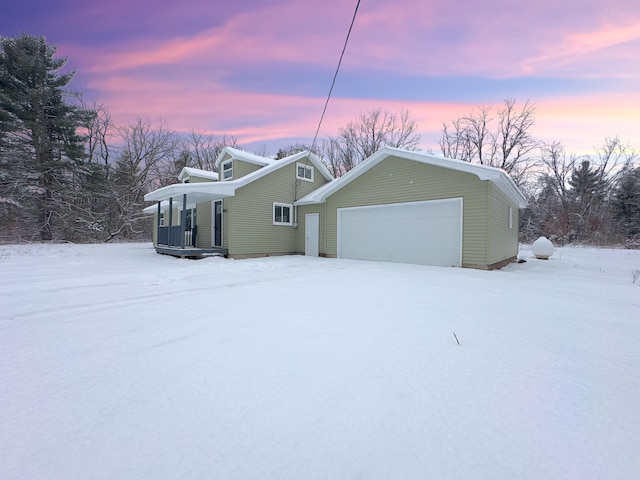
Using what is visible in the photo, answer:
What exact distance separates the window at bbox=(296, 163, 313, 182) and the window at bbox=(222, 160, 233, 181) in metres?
3.10

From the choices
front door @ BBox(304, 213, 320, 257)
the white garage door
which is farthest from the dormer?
the white garage door

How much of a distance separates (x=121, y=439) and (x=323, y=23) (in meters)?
7.82

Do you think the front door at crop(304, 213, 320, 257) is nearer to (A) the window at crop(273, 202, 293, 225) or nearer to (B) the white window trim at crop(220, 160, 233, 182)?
(A) the window at crop(273, 202, 293, 225)

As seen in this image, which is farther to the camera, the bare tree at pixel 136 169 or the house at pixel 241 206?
the bare tree at pixel 136 169

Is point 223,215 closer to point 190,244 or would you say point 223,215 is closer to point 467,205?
point 190,244

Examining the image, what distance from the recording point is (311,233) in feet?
43.2

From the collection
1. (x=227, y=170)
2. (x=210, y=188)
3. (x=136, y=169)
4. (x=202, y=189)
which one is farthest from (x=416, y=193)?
(x=136, y=169)

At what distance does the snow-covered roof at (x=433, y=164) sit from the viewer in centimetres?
810

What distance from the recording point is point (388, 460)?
139cm

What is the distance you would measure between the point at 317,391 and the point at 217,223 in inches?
471

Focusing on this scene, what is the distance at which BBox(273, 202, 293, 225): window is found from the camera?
13.0m

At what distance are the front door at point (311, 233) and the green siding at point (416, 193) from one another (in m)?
0.41

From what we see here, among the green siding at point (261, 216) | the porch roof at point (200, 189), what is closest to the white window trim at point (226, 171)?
the green siding at point (261, 216)

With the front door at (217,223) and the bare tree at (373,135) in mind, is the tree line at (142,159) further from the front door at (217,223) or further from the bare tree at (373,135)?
the front door at (217,223)
